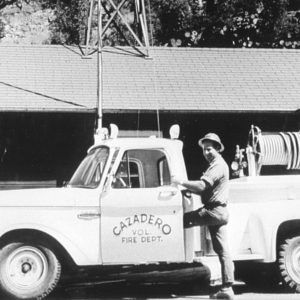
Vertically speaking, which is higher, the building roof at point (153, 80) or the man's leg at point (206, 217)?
the building roof at point (153, 80)

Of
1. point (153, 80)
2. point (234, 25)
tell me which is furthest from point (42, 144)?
point (234, 25)

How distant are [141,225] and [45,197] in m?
1.19

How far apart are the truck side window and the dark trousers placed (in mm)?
698

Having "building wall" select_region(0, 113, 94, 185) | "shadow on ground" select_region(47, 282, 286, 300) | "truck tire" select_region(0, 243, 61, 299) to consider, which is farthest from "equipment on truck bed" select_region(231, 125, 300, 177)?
"building wall" select_region(0, 113, 94, 185)

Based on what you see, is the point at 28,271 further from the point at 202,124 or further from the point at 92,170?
the point at 202,124

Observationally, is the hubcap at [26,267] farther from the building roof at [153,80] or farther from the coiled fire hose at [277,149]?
the building roof at [153,80]

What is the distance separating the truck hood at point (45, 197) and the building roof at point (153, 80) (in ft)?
26.2

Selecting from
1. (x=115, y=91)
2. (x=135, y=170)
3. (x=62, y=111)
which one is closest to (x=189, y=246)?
(x=135, y=170)

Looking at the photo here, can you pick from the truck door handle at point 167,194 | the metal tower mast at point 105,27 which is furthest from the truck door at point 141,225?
the metal tower mast at point 105,27

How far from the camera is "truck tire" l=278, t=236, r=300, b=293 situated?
26.7ft

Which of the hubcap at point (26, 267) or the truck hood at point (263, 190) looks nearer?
the hubcap at point (26, 267)

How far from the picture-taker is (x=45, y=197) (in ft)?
25.6

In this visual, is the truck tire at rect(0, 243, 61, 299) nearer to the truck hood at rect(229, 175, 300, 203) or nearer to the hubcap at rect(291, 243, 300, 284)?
the truck hood at rect(229, 175, 300, 203)

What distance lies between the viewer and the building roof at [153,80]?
16.3m
